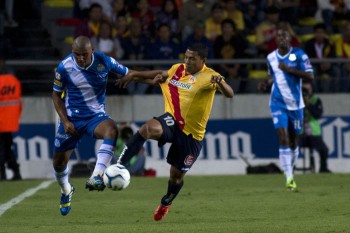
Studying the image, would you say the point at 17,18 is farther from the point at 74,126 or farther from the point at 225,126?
the point at 74,126

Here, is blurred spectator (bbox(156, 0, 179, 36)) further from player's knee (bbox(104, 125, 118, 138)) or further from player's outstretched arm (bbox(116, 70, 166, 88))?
player's knee (bbox(104, 125, 118, 138))

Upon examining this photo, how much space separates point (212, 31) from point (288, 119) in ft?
19.0

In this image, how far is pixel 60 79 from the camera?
42.7ft

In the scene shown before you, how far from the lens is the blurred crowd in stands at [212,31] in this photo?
22.4m

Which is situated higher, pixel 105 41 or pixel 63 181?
pixel 105 41

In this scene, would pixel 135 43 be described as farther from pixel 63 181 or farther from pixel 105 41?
pixel 63 181

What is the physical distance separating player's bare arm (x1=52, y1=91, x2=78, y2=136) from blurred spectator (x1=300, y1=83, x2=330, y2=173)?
30.3ft

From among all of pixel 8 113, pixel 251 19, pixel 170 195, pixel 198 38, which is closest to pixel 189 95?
pixel 170 195

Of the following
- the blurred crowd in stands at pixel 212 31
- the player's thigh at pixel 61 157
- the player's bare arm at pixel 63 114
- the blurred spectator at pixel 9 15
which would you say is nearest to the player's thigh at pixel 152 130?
the player's bare arm at pixel 63 114

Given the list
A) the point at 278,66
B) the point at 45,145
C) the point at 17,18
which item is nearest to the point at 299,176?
the point at 278,66

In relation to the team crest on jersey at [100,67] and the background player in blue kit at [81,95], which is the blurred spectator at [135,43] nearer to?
the background player in blue kit at [81,95]

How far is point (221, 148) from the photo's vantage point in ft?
71.8

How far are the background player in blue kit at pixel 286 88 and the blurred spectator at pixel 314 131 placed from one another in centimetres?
335

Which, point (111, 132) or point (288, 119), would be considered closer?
point (111, 132)
